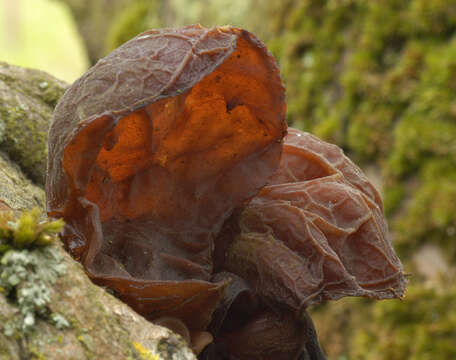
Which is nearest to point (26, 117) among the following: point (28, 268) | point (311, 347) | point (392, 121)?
point (28, 268)

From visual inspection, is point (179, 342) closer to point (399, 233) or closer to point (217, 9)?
point (399, 233)

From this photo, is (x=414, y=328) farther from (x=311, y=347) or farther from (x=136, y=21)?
(x=136, y=21)

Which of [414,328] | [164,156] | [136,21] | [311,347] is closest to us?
[164,156]

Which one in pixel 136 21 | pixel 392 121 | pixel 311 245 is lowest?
pixel 392 121

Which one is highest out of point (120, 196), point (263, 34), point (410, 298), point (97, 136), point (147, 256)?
point (97, 136)

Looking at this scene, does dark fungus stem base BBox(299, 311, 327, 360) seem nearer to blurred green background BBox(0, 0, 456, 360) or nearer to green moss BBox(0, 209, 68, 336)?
green moss BBox(0, 209, 68, 336)

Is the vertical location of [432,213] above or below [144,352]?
below

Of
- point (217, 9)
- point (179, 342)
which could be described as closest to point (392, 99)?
point (217, 9)
